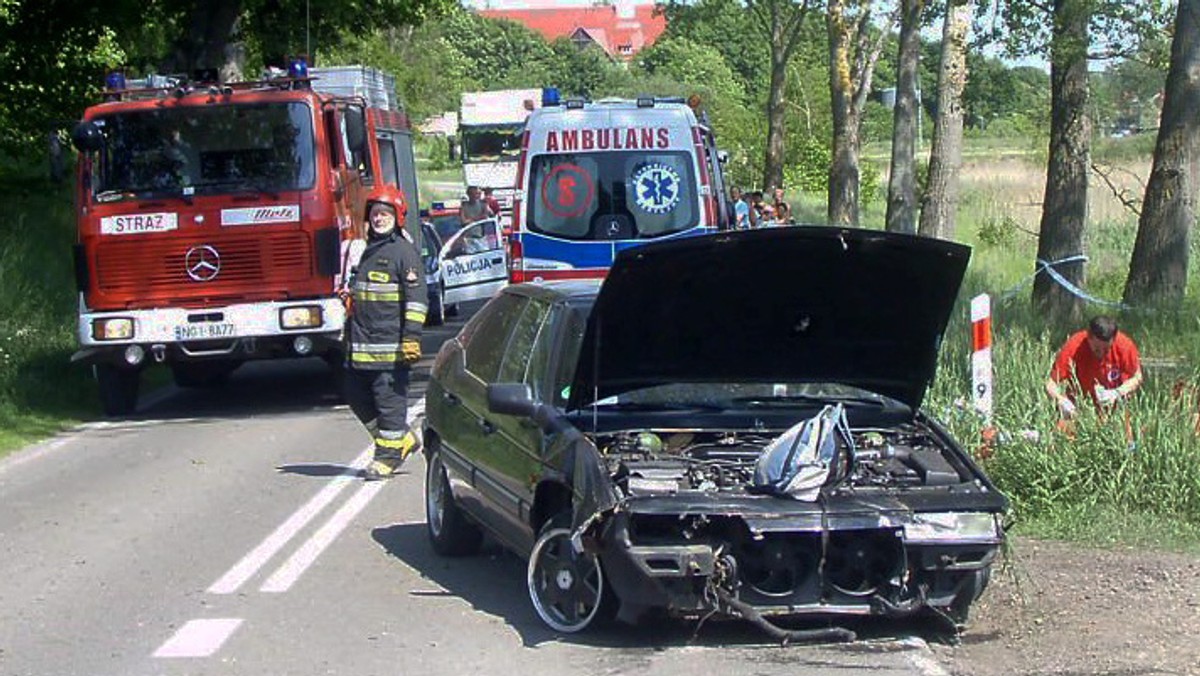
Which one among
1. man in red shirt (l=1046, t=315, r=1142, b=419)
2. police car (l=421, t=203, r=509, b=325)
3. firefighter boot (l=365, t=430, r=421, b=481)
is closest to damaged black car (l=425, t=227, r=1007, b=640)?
man in red shirt (l=1046, t=315, r=1142, b=419)

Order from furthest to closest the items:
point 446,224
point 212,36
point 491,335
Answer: point 446,224
point 212,36
point 491,335

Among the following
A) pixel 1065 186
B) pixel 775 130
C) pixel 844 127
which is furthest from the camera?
pixel 775 130

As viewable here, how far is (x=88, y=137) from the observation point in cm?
1514

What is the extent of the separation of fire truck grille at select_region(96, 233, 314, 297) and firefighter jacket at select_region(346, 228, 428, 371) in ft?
11.8

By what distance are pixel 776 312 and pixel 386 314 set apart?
454cm

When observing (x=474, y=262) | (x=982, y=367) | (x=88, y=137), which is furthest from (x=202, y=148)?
(x=474, y=262)

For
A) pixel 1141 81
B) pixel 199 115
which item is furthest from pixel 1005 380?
pixel 1141 81

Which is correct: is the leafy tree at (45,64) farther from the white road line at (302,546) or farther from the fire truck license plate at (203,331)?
the white road line at (302,546)

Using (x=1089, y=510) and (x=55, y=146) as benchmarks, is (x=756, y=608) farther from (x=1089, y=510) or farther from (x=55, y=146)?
(x=55, y=146)

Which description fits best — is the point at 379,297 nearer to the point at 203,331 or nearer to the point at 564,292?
the point at 564,292

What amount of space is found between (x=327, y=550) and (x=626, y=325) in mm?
2943

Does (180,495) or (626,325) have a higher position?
(626,325)

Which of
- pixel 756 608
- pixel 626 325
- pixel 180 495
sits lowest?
pixel 180 495

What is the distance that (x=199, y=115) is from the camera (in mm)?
15555
